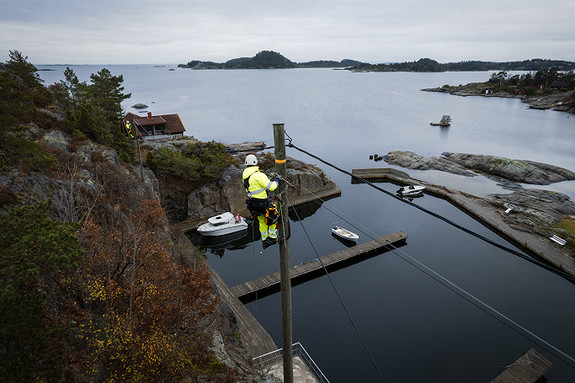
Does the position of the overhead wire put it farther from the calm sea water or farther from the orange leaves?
the orange leaves

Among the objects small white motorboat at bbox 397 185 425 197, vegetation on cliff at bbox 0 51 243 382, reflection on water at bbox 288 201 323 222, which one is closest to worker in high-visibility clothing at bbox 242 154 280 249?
vegetation on cliff at bbox 0 51 243 382

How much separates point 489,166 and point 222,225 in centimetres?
6374

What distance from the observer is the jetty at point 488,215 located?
3460 centimetres

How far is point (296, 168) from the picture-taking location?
179 ft

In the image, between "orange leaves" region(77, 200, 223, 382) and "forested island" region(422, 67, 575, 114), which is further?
"forested island" region(422, 67, 575, 114)

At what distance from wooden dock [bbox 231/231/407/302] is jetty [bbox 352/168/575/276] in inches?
574

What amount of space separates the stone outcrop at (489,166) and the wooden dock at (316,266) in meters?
39.2

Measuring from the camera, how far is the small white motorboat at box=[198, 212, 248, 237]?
39.8m

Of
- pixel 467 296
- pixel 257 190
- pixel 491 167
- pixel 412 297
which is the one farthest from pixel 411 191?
pixel 257 190

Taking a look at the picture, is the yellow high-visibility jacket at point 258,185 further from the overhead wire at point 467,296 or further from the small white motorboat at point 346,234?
the small white motorboat at point 346,234

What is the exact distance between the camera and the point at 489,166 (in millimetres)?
68750

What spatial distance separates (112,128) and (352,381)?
130 ft

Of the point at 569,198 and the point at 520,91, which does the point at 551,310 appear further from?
the point at 520,91

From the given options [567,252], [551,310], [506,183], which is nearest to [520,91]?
[506,183]
